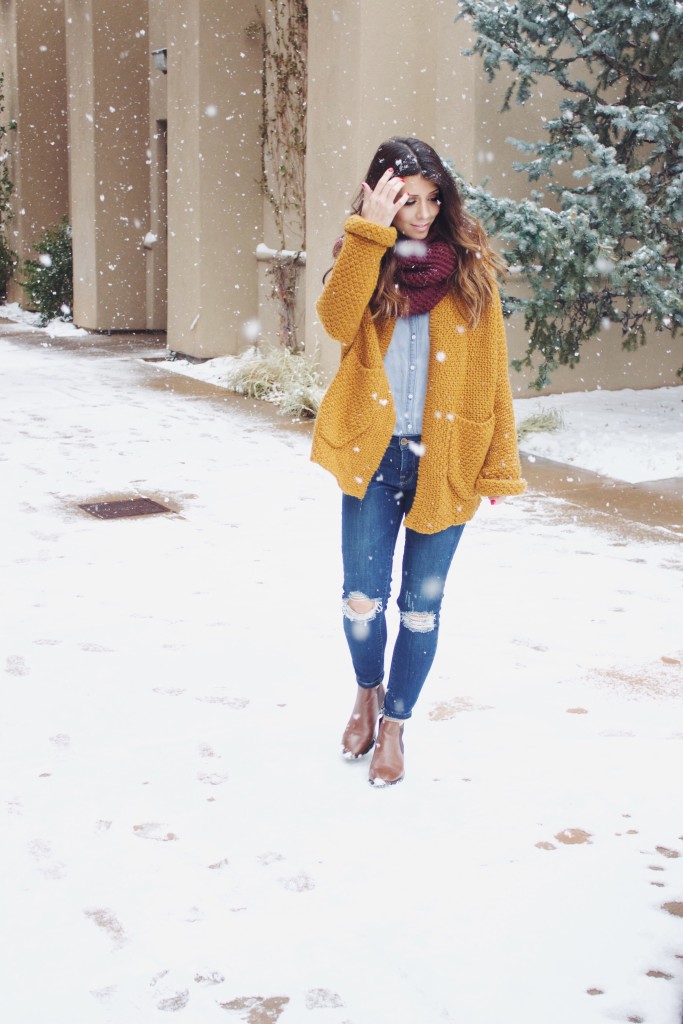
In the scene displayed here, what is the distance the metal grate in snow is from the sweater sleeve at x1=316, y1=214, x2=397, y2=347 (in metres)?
3.37

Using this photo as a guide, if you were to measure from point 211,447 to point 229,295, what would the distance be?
4.70 metres

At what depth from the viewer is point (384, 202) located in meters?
2.70

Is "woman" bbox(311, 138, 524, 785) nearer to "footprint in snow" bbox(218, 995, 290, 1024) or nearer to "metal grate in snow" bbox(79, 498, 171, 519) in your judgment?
"footprint in snow" bbox(218, 995, 290, 1024)

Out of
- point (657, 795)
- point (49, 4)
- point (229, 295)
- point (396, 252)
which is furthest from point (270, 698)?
point (49, 4)

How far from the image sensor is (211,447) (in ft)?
25.5

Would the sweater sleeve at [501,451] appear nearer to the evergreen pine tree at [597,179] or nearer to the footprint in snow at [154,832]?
the footprint in snow at [154,832]

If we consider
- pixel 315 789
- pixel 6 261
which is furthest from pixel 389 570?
pixel 6 261

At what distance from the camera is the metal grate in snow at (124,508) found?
235 inches

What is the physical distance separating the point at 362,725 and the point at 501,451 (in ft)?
3.10

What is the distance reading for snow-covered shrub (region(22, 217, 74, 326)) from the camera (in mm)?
16422

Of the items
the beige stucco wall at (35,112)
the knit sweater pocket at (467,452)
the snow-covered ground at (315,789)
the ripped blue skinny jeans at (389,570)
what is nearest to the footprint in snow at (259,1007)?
the snow-covered ground at (315,789)

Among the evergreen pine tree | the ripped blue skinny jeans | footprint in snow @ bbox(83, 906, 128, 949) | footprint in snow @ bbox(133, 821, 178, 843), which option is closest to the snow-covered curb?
the evergreen pine tree

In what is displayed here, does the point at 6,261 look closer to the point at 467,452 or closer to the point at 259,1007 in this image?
the point at 467,452

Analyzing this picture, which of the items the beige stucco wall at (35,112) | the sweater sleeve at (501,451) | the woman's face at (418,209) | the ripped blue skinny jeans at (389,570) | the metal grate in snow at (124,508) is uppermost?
the beige stucco wall at (35,112)
